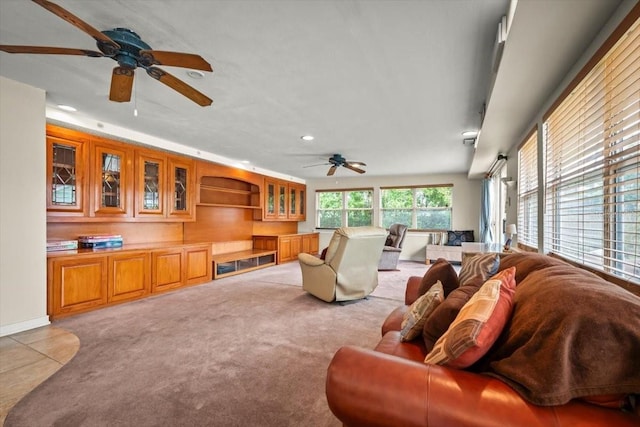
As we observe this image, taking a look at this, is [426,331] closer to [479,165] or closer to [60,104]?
[60,104]

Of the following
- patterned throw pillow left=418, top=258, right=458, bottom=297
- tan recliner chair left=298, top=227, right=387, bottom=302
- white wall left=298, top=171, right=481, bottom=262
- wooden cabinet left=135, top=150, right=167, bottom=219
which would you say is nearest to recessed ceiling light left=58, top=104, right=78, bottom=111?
wooden cabinet left=135, top=150, right=167, bottom=219

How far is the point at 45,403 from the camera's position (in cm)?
175

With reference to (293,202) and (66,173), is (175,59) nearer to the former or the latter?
(66,173)

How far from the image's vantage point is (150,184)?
4.40m

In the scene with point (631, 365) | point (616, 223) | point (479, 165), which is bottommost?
Result: point (631, 365)

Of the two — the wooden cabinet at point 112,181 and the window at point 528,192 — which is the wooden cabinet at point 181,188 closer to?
the wooden cabinet at point 112,181

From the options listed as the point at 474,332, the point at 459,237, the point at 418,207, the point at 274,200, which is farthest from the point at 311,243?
the point at 474,332

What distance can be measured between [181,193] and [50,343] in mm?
2779

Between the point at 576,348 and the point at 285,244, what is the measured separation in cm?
668

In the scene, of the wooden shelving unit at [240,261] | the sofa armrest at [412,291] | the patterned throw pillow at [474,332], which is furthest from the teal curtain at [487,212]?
the patterned throw pillow at [474,332]

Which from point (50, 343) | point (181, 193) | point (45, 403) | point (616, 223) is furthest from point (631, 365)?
point (181, 193)

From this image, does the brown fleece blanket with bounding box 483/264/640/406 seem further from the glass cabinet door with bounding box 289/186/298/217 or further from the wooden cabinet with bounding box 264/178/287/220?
the glass cabinet door with bounding box 289/186/298/217

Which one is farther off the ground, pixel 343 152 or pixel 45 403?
pixel 343 152

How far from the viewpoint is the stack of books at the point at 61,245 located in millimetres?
3320
